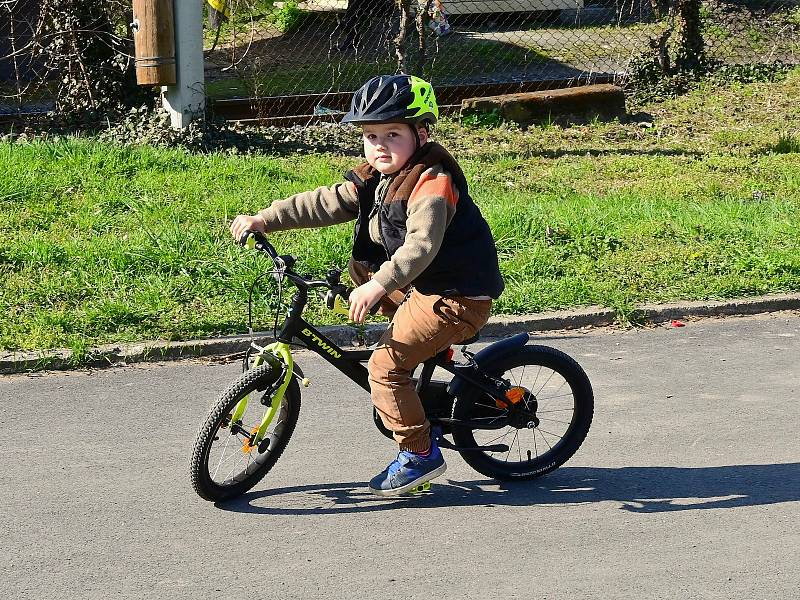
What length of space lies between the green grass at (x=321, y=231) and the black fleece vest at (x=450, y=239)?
2350 mm

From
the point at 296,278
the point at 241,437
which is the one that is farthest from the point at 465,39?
the point at 296,278

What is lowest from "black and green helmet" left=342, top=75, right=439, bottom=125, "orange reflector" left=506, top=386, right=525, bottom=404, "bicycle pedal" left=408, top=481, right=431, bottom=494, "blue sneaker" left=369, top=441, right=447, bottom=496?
"bicycle pedal" left=408, top=481, right=431, bottom=494

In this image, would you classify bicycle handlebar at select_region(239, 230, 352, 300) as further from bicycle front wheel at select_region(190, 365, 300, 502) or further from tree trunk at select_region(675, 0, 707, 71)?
tree trunk at select_region(675, 0, 707, 71)

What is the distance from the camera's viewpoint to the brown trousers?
14.1 feet

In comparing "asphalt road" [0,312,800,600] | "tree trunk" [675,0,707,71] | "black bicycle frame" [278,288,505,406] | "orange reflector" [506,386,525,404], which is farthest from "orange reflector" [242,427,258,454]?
"tree trunk" [675,0,707,71]

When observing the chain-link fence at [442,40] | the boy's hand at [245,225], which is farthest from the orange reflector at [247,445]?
the chain-link fence at [442,40]

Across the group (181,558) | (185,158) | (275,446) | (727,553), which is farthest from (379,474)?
(185,158)

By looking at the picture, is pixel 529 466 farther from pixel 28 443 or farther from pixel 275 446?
pixel 28 443

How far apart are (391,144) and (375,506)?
1.43 meters

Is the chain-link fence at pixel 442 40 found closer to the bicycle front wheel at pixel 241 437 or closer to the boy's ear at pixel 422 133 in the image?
the bicycle front wheel at pixel 241 437

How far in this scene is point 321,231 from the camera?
25.4ft

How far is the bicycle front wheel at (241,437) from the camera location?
14.2 feet

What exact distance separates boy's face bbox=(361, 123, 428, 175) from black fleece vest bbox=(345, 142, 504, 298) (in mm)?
31

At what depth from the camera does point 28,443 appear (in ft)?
16.8
